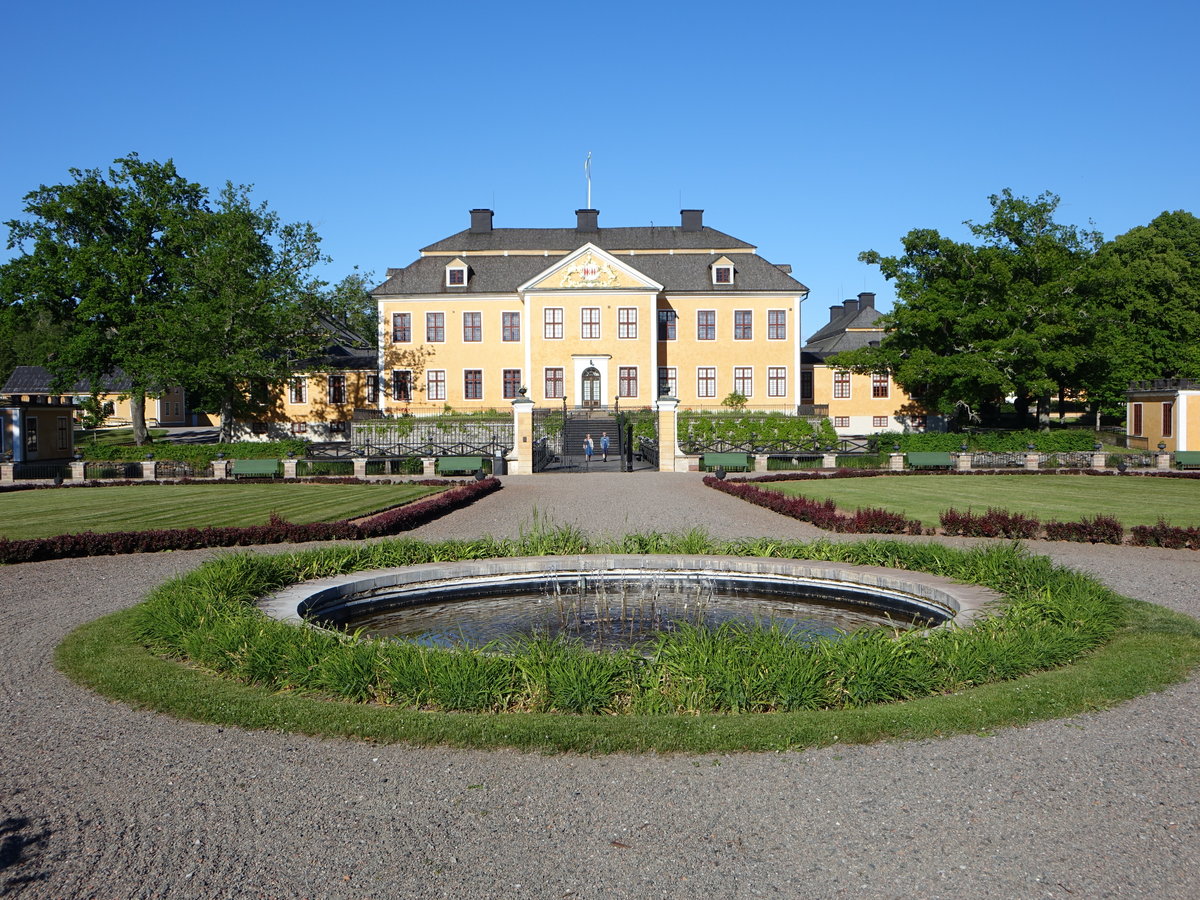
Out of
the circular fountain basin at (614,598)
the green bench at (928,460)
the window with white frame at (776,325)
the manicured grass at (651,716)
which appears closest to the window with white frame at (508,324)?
the window with white frame at (776,325)

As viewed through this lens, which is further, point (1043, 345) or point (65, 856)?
point (1043, 345)

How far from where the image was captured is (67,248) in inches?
1570

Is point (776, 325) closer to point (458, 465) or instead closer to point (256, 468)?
point (458, 465)

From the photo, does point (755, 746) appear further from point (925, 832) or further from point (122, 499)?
point (122, 499)

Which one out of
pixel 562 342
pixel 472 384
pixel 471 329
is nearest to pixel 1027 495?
pixel 562 342

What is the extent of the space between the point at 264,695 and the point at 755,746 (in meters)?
3.50

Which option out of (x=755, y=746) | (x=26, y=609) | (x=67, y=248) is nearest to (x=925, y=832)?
(x=755, y=746)

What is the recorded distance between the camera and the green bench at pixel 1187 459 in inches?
1203

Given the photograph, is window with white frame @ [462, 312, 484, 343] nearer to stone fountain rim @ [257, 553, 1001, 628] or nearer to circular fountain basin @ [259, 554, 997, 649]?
stone fountain rim @ [257, 553, 1001, 628]

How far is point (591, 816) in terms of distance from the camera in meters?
4.89

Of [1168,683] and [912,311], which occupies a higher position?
[912,311]

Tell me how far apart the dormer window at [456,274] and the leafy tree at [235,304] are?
678cm

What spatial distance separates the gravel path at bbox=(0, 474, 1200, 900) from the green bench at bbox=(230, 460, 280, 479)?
23116 mm

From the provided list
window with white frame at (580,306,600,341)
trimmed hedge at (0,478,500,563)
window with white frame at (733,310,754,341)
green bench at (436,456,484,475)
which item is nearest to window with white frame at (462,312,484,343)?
window with white frame at (580,306,600,341)
